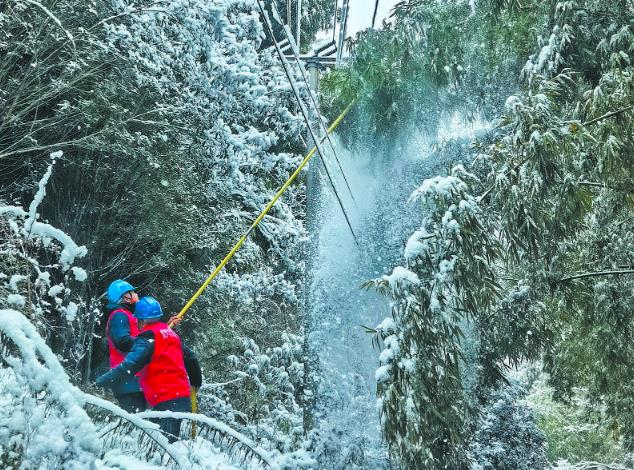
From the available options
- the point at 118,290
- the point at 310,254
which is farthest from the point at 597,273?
the point at 118,290

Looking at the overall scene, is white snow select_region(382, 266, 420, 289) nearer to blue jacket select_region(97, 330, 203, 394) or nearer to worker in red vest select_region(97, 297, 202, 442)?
worker in red vest select_region(97, 297, 202, 442)

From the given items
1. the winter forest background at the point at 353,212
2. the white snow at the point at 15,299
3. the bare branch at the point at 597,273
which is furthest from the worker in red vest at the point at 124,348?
the bare branch at the point at 597,273

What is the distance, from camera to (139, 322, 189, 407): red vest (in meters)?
5.16

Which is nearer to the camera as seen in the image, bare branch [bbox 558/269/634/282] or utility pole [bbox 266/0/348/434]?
utility pole [bbox 266/0/348/434]

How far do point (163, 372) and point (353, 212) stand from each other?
117 inches

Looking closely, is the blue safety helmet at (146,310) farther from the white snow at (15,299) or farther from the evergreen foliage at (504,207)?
the white snow at (15,299)

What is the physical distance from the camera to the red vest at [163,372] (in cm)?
516

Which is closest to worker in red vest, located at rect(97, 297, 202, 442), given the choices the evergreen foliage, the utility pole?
the evergreen foliage

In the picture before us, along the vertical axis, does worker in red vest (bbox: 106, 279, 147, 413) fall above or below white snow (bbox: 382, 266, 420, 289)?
below

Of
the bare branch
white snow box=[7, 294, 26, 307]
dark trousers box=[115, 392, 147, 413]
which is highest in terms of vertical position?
white snow box=[7, 294, 26, 307]

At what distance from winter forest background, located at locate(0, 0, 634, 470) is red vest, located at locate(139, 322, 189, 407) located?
2.05ft

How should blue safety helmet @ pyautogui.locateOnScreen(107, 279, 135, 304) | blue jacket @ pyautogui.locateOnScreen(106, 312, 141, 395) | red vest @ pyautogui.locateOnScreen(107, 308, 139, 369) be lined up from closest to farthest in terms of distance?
blue jacket @ pyautogui.locateOnScreen(106, 312, 141, 395), red vest @ pyautogui.locateOnScreen(107, 308, 139, 369), blue safety helmet @ pyautogui.locateOnScreen(107, 279, 135, 304)

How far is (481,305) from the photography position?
5.66 meters

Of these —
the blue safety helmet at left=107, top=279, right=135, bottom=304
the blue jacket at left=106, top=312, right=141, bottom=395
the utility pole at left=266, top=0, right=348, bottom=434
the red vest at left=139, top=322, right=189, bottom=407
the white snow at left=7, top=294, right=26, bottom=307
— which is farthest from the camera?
the utility pole at left=266, top=0, right=348, bottom=434
